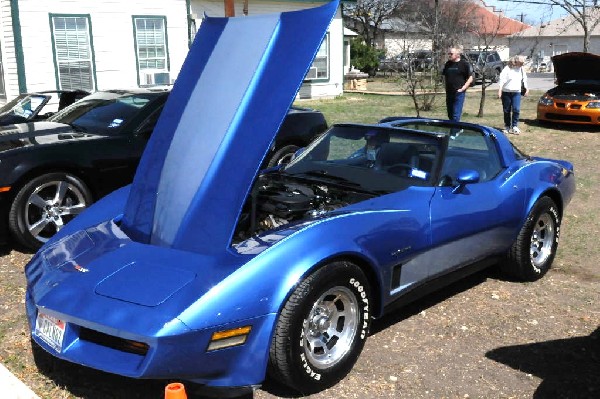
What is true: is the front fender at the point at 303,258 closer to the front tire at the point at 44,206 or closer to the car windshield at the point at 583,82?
the front tire at the point at 44,206

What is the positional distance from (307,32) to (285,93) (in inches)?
13.8

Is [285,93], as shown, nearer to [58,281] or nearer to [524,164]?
[58,281]

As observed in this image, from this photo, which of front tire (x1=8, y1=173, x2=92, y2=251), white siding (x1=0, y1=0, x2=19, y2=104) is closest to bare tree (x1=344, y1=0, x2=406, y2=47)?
white siding (x1=0, y1=0, x2=19, y2=104)

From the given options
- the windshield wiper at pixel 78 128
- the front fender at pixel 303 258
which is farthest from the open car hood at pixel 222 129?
the windshield wiper at pixel 78 128

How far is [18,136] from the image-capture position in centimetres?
617

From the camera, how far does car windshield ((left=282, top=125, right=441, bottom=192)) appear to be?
170 inches

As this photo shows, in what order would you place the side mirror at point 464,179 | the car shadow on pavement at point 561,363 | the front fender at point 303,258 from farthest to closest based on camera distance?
1. the side mirror at point 464,179
2. the car shadow on pavement at point 561,363
3. the front fender at point 303,258

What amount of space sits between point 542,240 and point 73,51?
12.2m

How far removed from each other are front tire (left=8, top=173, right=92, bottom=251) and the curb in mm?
2433

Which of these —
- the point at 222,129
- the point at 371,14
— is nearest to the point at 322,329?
the point at 222,129

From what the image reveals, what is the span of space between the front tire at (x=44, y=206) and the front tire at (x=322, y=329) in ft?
10.9

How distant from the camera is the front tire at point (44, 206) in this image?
5496mm

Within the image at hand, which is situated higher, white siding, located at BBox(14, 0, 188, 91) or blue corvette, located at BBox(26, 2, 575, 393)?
white siding, located at BBox(14, 0, 188, 91)

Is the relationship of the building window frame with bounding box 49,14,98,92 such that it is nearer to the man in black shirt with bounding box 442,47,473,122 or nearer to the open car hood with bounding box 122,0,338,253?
the man in black shirt with bounding box 442,47,473,122
